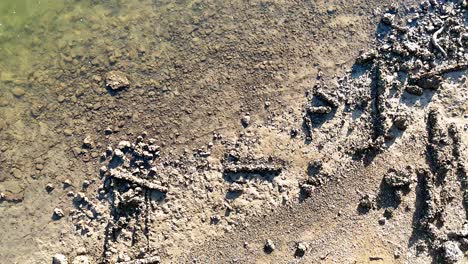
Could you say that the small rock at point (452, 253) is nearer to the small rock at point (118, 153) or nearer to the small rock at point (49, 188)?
the small rock at point (118, 153)

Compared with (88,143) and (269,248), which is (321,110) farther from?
(88,143)

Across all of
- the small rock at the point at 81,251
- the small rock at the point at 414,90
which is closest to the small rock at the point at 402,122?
the small rock at the point at 414,90

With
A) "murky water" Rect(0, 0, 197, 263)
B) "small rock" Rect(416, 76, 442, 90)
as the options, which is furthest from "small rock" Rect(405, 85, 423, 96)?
"murky water" Rect(0, 0, 197, 263)

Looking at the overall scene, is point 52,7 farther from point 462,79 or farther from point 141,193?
point 462,79

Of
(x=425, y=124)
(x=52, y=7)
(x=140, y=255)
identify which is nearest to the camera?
(x=140, y=255)

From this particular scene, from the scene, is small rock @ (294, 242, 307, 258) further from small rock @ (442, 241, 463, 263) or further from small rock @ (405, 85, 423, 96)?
small rock @ (405, 85, 423, 96)

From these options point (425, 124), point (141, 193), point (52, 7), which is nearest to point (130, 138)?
point (141, 193)
